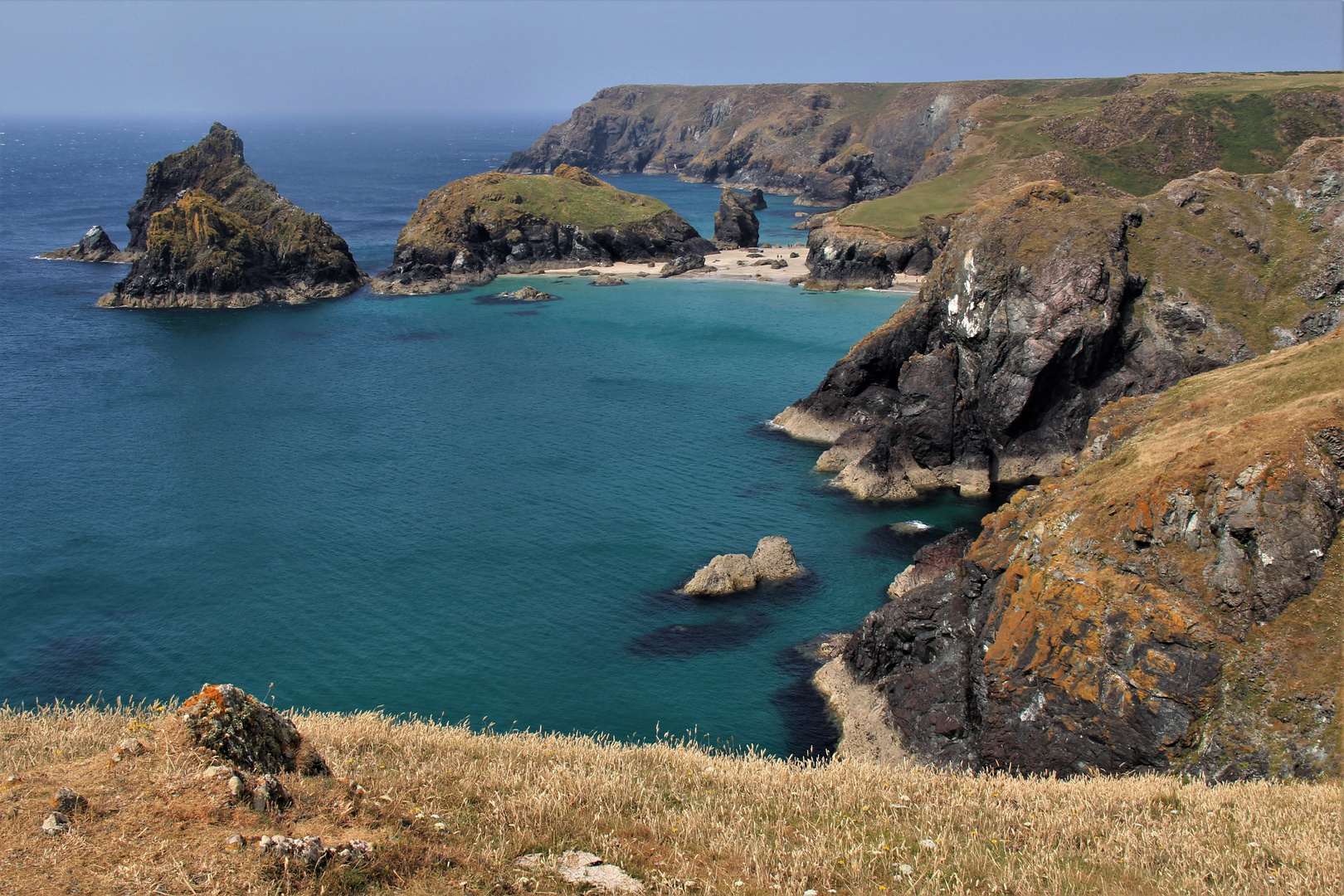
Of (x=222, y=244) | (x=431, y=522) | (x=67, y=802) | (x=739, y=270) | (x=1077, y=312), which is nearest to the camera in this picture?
(x=67, y=802)

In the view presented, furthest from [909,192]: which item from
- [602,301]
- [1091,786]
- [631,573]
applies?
[1091,786]

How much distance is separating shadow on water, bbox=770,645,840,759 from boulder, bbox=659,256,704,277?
9450 cm

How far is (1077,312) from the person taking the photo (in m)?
52.2

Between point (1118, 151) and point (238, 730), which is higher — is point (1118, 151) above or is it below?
above

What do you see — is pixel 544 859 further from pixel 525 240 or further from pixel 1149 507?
pixel 525 240

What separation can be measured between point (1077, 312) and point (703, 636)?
31123mm

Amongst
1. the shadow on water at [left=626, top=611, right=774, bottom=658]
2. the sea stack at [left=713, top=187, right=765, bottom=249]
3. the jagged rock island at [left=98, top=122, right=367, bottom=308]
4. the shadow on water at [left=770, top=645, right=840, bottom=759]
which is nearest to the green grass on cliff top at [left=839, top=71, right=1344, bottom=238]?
the sea stack at [left=713, top=187, right=765, bottom=249]

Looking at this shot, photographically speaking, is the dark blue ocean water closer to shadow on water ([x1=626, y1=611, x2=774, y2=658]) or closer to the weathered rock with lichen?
shadow on water ([x1=626, y1=611, x2=774, y2=658])

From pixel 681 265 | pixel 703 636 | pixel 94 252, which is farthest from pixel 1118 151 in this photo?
pixel 94 252

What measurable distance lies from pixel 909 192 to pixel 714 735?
112402mm

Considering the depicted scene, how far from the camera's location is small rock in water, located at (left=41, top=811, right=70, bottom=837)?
11.3 m

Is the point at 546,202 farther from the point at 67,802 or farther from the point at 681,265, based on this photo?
the point at 67,802

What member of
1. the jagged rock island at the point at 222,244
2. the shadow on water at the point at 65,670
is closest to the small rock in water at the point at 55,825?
the shadow on water at the point at 65,670

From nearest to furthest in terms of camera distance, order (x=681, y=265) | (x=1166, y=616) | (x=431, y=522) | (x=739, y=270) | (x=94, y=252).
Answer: (x=1166, y=616), (x=431, y=522), (x=681, y=265), (x=739, y=270), (x=94, y=252)
